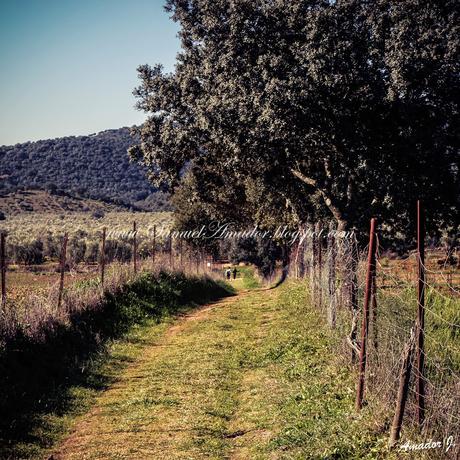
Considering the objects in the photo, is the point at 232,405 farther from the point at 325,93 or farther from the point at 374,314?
the point at 325,93

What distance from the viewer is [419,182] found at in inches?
806

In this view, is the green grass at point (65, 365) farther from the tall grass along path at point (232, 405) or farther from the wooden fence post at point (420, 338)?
the wooden fence post at point (420, 338)

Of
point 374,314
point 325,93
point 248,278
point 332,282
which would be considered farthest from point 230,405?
point 248,278

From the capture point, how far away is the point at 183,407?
9281 millimetres

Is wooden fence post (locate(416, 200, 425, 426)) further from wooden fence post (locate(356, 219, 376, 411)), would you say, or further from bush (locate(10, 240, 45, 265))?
bush (locate(10, 240, 45, 265))

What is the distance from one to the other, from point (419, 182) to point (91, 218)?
59981 mm

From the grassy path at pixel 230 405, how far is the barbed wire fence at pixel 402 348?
1.67 ft

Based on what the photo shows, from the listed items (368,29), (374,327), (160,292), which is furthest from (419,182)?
(374,327)

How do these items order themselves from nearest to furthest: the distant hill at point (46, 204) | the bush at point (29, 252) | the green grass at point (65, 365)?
the green grass at point (65, 365) → the bush at point (29, 252) → the distant hill at point (46, 204)

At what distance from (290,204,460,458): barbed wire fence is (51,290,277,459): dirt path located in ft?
5.63

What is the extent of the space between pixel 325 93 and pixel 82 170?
101658 millimetres

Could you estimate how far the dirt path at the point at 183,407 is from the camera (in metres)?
7.56

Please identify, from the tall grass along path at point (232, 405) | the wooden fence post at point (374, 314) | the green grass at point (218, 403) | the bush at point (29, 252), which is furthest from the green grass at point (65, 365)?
the bush at point (29, 252)

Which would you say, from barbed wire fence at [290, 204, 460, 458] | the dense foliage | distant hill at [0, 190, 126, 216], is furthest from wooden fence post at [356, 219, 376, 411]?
distant hill at [0, 190, 126, 216]
